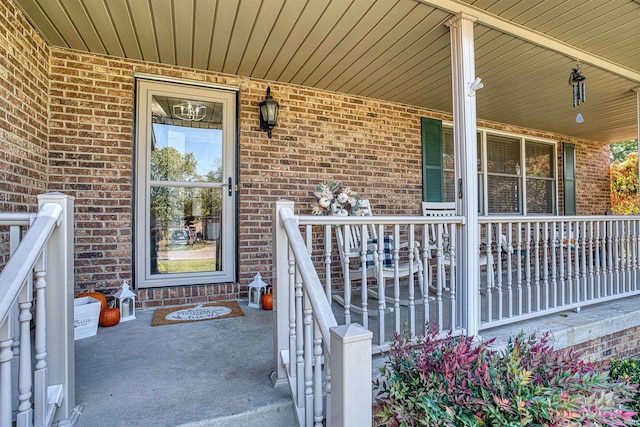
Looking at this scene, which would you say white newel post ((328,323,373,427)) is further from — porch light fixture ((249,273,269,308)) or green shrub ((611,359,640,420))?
green shrub ((611,359,640,420))

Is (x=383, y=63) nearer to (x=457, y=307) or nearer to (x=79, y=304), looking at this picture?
(x=457, y=307)

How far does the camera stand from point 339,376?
1.02 m

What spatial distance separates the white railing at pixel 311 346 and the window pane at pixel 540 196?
504cm

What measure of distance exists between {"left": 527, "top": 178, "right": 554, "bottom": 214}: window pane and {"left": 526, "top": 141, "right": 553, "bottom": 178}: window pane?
130mm

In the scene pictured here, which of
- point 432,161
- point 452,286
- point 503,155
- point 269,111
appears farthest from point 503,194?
point 269,111

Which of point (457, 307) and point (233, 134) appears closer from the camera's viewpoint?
point (457, 307)

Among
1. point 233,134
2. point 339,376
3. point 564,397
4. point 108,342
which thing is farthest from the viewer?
point 233,134

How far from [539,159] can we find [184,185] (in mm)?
5447

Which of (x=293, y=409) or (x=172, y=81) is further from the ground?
(x=172, y=81)

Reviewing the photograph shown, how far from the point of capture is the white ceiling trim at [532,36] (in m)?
2.27

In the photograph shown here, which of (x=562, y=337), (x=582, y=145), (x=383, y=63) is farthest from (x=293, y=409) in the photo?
(x=582, y=145)

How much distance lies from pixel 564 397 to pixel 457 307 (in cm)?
114

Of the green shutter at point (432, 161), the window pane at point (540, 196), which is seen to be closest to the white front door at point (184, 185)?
the green shutter at point (432, 161)

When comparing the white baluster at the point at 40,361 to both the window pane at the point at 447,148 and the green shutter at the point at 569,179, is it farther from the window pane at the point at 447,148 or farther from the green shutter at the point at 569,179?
the green shutter at the point at 569,179
